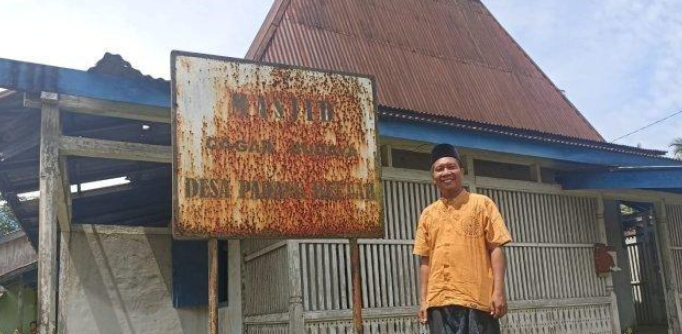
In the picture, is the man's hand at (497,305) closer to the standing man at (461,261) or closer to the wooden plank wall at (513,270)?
the standing man at (461,261)

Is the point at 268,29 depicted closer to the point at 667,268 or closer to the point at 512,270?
the point at 512,270

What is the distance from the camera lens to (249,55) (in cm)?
985

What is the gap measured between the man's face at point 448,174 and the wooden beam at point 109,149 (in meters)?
2.80

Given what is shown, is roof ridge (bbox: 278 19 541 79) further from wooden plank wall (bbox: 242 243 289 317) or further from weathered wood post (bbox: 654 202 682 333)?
wooden plank wall (bbox: 242 243 289 317)

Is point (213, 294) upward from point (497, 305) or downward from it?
upward

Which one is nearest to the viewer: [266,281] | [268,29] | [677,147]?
[266,281]

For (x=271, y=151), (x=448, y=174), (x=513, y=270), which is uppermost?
(x=271, y=151)

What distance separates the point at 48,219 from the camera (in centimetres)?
448

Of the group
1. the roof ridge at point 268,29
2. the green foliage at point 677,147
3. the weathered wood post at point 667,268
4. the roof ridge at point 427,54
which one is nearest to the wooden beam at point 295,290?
the roof ridge at point 268,29

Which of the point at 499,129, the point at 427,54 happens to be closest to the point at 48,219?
the point at 499,129

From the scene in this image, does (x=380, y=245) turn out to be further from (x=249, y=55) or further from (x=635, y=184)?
(x=249, y=55)

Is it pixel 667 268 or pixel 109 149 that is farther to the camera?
pixel 667 268

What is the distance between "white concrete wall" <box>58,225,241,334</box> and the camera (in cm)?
750

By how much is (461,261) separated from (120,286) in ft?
18.6
